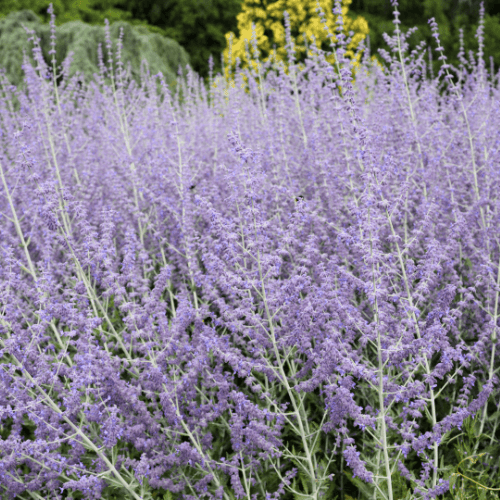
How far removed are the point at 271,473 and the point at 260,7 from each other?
9.01 meters

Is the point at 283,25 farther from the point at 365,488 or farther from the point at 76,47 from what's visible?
the point at 365,488

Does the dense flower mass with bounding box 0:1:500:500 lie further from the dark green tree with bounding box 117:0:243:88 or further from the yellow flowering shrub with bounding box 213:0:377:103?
the dark green tree with bounding box 117:0:243:88

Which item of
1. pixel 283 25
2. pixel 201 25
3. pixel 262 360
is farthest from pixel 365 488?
pixel 201 25

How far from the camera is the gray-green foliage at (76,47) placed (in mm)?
10461

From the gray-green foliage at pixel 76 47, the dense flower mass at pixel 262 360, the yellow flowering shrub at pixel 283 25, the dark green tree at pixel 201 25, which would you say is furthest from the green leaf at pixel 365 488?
the dark green tree at pixel 201 25

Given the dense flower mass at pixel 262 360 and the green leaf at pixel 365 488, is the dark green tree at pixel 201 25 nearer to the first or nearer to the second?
the dense flower mass at pixel 262 360

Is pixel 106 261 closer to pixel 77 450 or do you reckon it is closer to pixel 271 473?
pixel 77 450

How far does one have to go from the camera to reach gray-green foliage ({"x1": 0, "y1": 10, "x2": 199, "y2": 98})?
1046 centimetres

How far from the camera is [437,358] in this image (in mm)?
3012

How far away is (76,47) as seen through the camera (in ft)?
34.4

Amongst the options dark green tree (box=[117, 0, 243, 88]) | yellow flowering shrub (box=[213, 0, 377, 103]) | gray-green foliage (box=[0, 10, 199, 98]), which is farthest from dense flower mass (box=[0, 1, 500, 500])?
dark green tree (box=[117, 0, 243, 88])

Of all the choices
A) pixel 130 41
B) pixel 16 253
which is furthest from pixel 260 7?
pixel 16 253

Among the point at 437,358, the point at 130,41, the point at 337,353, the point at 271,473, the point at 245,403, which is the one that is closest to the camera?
the point at 337,353

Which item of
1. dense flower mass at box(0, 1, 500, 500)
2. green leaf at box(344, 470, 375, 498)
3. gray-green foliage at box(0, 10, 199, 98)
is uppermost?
gray-green foliage at box(0, 10, 199, 98)
